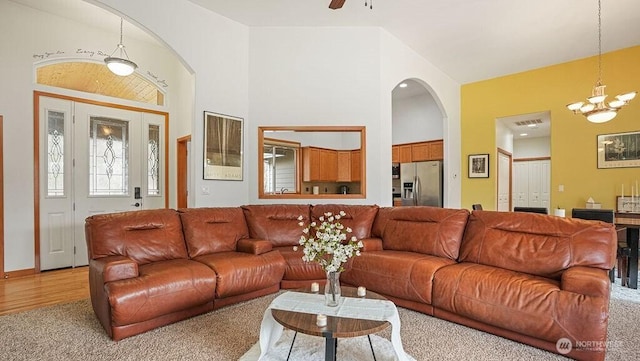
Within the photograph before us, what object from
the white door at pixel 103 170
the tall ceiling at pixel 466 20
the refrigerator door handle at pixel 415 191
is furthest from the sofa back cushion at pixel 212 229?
the refrigerator door handle at pixel 415 191

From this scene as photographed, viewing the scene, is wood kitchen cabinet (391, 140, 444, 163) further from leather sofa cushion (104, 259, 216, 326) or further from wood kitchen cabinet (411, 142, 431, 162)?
leather sofa cushion (104, 259, 216, 326)

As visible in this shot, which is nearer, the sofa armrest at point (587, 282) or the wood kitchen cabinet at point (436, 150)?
the sofa armrest at point (587, 282)

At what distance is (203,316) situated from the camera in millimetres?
2857

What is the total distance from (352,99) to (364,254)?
2.37 m

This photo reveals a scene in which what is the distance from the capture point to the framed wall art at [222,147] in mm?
4207

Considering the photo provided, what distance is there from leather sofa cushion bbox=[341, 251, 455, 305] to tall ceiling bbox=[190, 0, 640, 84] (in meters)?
3.02

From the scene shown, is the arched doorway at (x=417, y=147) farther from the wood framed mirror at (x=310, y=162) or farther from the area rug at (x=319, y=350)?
the area rug at (x=319, y=350)

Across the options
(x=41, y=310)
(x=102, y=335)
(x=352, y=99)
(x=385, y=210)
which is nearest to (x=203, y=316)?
(x=102, y=335)

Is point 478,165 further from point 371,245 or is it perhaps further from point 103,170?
point 103,170

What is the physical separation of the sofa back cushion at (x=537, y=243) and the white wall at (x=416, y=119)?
4301 mm

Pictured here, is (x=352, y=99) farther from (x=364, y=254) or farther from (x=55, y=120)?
(x=55, y=120)

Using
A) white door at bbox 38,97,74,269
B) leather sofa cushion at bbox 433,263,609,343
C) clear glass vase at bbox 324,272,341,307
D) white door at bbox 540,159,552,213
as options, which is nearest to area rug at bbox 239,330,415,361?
clear glass vase at bbox 324,272,341,307

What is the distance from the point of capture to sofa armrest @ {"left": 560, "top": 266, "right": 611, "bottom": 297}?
2.09 m

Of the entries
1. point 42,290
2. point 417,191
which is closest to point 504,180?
point 417,191
